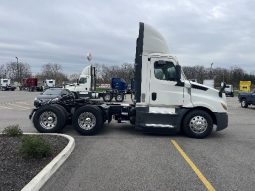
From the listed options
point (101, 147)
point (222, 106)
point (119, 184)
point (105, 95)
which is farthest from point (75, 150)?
point (105, 95)

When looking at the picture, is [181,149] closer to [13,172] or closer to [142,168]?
[142,168]

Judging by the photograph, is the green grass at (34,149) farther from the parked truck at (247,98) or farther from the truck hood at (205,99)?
the parked truck at (247,98)

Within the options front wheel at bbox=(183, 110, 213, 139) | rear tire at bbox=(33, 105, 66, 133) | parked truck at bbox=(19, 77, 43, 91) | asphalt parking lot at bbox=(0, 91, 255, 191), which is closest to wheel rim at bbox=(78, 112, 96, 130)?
asphalt parking lot at bbox=(0, 91, 255, 191)

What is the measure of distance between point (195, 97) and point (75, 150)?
14.7 feet

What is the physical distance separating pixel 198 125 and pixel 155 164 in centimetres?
412

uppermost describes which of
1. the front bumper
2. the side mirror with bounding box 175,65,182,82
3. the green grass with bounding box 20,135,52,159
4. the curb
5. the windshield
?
the side mirror with bounding box 175,65,182,82

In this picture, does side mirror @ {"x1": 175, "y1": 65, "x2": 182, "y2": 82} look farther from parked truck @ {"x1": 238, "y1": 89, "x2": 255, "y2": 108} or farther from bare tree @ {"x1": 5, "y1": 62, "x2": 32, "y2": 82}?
bare tree @ {"x1": 5, "y1": 62, "x2": 32, "y2": 82}

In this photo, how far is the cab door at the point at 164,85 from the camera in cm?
1123

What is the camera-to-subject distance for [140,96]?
11.4 meters

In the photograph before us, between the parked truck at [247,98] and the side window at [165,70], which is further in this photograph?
the parked truck at [247,98]

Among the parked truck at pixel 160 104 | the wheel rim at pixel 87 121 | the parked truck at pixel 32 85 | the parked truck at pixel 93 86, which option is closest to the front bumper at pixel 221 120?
Result: the parked truck at pixel 160 104

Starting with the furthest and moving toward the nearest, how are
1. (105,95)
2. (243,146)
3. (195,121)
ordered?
(105,95) → (195,121) → (243,146)

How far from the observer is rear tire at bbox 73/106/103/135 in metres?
11.4

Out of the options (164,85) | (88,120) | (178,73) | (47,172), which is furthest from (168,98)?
(47,172)
